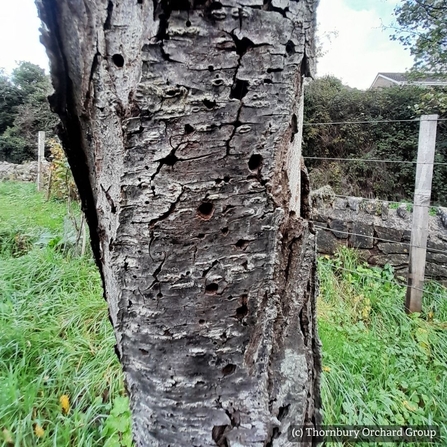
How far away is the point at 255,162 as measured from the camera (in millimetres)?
Answer: 621

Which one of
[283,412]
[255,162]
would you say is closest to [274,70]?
[255,162]

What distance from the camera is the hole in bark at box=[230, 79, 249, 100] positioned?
58cm

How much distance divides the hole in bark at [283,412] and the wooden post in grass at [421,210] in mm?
3477

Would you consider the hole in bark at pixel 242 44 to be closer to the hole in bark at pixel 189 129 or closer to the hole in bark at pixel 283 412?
the hole in bark at pixel 189 129

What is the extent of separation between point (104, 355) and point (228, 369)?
2.11 meters

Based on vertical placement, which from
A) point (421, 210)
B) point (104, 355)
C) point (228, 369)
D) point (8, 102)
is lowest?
point (104, 355)

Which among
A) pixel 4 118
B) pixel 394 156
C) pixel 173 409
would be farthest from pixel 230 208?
pixel 4 118

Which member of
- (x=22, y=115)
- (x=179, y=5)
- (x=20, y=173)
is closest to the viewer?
(x=179, y=5)

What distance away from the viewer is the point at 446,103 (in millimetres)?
5945

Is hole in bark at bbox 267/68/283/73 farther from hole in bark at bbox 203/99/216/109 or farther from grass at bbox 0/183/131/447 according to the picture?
grass at bbox 0/183/131/447

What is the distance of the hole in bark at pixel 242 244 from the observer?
0.63 m

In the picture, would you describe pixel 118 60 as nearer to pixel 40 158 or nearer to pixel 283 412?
pixel 283 412

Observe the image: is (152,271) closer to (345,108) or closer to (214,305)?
(214,305)

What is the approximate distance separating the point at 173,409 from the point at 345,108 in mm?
8283
